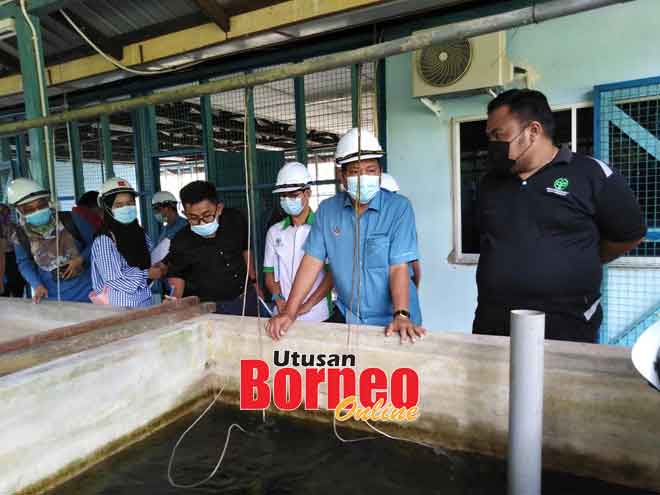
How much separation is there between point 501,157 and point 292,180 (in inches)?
43.3

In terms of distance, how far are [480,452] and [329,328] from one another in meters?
0.62

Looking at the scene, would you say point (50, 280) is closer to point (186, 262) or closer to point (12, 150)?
point (186, 262)

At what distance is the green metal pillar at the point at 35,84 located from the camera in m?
2.89

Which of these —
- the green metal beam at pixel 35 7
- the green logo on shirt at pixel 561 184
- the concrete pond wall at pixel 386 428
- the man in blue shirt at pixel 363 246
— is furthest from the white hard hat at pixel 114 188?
the green logo on shirt at pixel 561 184

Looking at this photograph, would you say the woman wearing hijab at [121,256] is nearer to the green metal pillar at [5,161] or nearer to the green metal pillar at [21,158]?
the green metal pillar at [21,158]

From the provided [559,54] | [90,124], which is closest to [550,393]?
[559,54]

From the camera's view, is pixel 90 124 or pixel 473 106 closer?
pixel 473 106

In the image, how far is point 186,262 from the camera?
262 cm

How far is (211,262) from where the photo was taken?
2.60 metres

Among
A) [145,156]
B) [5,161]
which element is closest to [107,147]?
[145,156]

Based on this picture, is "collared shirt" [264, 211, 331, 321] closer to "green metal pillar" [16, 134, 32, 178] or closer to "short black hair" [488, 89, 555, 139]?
"short black hair" [488, 89, 555, 139]

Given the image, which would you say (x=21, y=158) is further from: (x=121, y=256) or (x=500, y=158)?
(x=500, y=158)

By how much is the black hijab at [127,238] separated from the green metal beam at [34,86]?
1.32ft

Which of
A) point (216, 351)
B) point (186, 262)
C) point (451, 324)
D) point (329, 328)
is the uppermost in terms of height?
point (186, 262)
